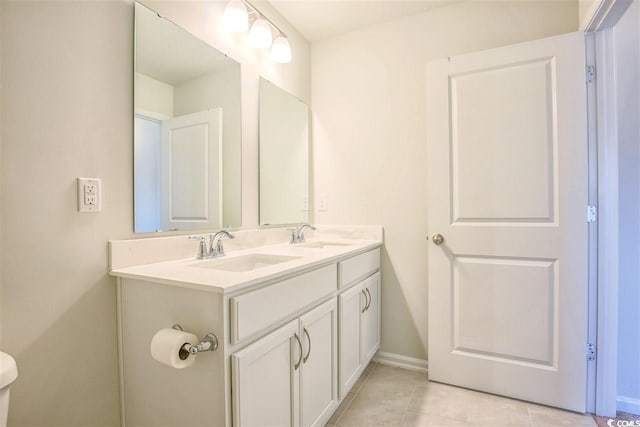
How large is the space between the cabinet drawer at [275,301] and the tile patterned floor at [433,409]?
0.69 m

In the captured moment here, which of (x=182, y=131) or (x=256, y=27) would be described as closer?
(x=182, y=131)

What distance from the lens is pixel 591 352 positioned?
1.59 m

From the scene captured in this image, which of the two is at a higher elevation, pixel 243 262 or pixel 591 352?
pixel 243 262

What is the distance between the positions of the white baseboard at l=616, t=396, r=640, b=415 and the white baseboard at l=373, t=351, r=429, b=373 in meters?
0.94

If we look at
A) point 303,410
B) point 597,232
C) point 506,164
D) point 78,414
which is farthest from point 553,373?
point 78,414

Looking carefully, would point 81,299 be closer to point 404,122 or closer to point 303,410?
point 303,410

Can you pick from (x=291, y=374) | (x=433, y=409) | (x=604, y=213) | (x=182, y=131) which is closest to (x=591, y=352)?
(x=604, y=213)

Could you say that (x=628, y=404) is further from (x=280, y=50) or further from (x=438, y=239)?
(x=280, y=50)

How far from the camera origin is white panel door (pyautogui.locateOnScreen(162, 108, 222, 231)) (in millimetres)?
1370

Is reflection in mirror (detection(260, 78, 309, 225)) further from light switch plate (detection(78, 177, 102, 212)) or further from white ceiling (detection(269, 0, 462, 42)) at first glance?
light switch plate (detection(78, 177, 102, 212))

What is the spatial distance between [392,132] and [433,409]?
1627mm

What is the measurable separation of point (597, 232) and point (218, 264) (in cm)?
181

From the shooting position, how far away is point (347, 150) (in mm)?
2277

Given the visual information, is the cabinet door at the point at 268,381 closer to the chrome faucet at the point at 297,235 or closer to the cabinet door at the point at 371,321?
the cabinet door at the point at 371,321
